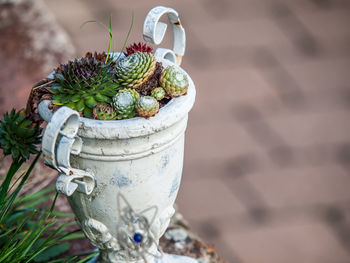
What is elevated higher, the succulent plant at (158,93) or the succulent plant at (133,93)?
the succulent plant at (133,93)

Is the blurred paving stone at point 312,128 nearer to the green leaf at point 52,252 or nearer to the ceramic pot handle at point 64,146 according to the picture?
the green leaf at point 52,252

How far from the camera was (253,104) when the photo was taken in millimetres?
2889

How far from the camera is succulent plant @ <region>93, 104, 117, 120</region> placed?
3.92ft

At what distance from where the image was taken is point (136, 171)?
1235 mm

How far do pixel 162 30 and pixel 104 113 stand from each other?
1.10 ft

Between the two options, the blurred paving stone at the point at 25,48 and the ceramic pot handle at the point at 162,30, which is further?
the blurred paving stone at the point at 25,48

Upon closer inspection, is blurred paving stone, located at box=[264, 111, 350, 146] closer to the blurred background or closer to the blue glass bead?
the blurred background

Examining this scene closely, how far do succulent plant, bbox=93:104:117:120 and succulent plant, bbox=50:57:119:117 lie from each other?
0.02 metres

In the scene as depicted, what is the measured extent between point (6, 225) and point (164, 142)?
784 millimetres

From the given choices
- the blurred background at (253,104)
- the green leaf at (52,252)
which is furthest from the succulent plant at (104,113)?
the blurred background at (253,104)

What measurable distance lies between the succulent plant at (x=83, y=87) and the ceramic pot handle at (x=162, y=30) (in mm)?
171

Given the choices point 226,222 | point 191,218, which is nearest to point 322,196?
point 226,222

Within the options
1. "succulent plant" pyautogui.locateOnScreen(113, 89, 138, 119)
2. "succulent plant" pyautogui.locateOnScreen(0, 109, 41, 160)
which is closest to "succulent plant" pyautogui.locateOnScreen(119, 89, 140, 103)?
"succulent plant" pyautogui.locateOnScreen(113, 89, 138, 119)

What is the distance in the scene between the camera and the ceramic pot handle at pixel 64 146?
3.52 ft
